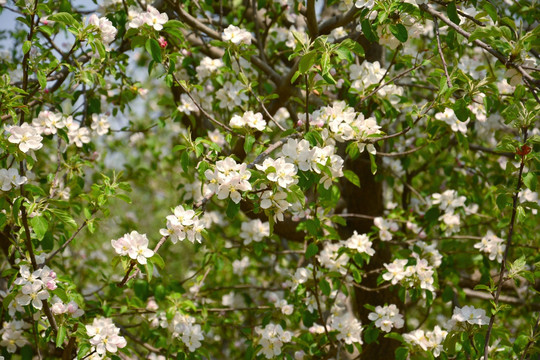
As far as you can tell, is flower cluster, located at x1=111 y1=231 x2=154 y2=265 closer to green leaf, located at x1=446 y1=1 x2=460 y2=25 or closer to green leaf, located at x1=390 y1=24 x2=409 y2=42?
green leaf, located at x1=390 y1=24 x2=409 y2=42

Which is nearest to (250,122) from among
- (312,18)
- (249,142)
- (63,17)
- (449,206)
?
(249,142)

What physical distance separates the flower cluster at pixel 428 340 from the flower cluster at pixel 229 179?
44.0 inches

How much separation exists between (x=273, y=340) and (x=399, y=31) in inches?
54.8

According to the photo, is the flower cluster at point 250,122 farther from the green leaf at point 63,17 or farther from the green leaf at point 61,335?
the green leaf at point 61,335

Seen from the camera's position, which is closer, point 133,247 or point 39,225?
point 133,247

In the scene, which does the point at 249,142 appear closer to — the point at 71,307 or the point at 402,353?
the point at 71,307

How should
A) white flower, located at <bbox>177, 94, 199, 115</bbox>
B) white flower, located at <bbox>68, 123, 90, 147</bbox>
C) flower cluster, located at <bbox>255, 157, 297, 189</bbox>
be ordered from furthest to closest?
white flower, located at <bbox>177, 94, 199, 115</bbox> < white flower, located at <bbox>68, 123, 90, 147</bbox> < flower cluster, located at <bbox>255, 157, 297, 189</bbox>

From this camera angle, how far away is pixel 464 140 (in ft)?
8.35

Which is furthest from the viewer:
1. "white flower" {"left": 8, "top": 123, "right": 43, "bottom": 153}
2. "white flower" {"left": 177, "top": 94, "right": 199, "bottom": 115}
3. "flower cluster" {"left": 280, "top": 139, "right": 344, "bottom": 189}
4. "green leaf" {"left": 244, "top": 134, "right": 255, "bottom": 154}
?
"white flower" {"left": 177, "top": 94, "right": 199, "bottom": 115}

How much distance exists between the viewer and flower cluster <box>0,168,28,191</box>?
1.99m

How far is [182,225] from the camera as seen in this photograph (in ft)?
5.86

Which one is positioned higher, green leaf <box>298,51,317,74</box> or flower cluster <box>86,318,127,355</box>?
green leaf <box>298,51,317,74</box>

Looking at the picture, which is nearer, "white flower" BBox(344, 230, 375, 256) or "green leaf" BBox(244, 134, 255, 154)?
"green leaf" BBox(244, 134, 255, 154)

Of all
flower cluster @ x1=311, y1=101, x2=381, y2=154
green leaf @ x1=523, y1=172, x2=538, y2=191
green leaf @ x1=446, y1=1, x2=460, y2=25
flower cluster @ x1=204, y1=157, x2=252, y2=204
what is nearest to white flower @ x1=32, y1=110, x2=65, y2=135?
flower cluster @ x1=204, y1=157, x2=252, y2=204
